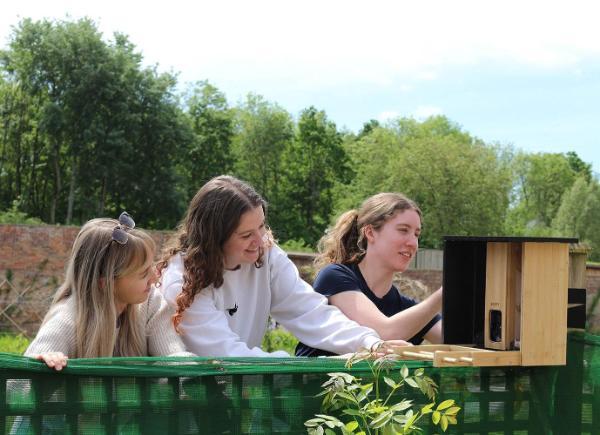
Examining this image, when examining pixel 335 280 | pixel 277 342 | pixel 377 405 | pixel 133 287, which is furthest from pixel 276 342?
pixel 377 405

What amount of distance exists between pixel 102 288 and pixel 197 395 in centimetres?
58

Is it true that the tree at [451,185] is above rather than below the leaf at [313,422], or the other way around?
above

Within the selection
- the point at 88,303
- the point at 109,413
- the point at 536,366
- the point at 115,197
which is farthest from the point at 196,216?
the point at 115,197

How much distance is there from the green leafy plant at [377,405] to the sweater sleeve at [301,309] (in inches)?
23.8

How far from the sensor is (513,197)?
164 ft

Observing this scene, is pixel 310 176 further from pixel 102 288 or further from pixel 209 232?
pixel 102 288

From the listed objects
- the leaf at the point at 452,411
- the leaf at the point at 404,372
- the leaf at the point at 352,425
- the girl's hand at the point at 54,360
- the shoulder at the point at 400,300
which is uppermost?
the shoulder at the point at 400,300

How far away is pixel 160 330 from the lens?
9.42 feet

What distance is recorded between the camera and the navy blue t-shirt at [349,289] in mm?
3457

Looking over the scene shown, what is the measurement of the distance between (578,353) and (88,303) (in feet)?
5.18

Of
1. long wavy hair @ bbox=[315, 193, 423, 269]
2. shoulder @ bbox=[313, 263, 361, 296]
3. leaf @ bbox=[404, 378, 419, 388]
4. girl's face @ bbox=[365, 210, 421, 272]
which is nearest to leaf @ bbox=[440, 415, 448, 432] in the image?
leaf @ bbox=[404, 378, 419, 388]

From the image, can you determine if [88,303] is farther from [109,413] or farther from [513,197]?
[513,197]

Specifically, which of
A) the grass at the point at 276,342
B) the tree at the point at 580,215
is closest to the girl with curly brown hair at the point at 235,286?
the grass at the point at 276,342

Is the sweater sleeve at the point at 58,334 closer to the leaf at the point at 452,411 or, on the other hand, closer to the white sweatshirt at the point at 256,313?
the white sweatshirt at the point at 256,313
